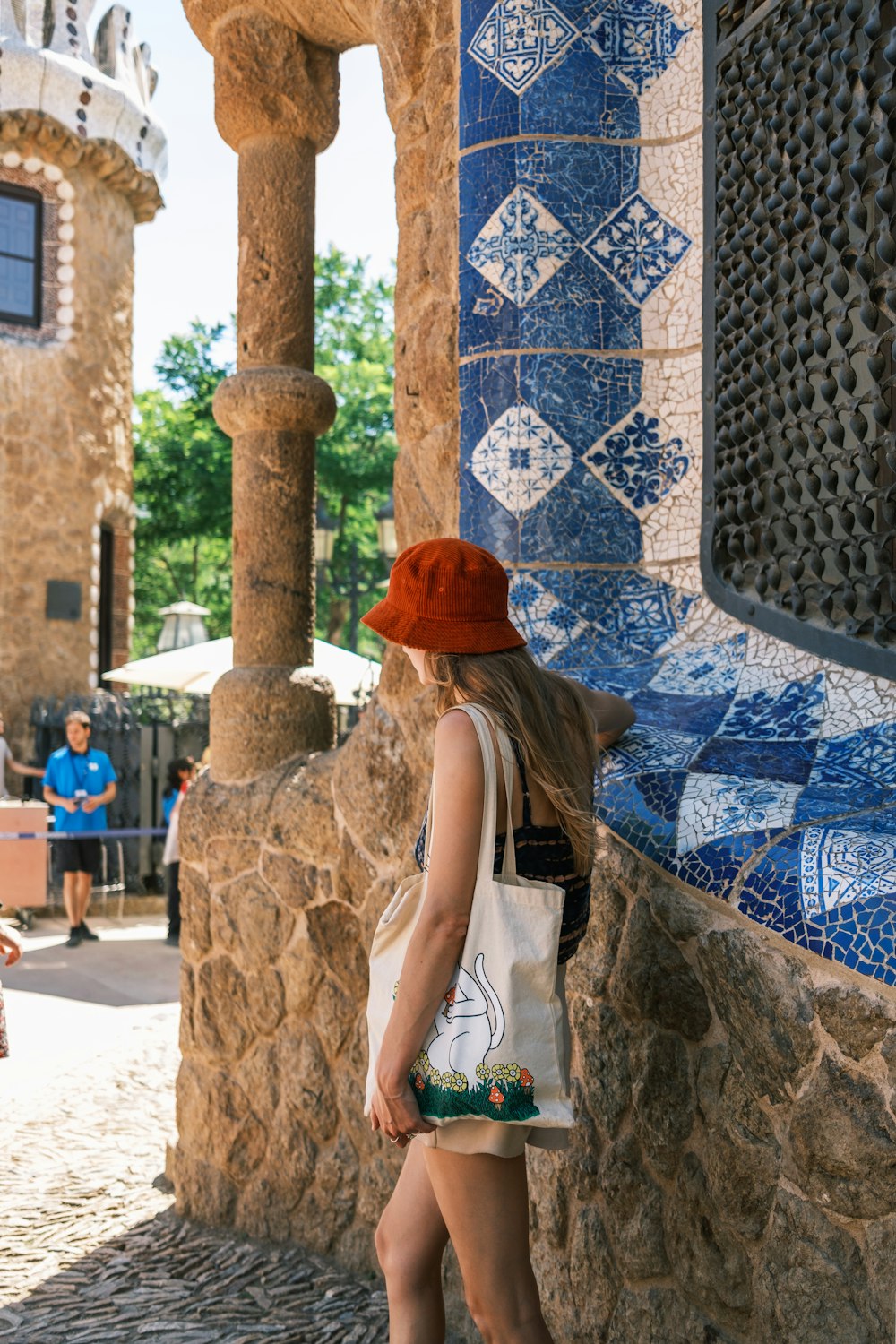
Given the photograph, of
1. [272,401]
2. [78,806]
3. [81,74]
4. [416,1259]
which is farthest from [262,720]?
[81,74]

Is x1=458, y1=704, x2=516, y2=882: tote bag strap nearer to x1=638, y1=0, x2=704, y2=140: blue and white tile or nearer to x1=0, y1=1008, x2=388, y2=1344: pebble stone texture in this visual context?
x1=0, y1=1008, x2=388, y2=1344: pebble stone texture

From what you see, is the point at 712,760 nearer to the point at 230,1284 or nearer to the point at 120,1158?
the point at 230,1284

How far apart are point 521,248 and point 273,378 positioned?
110 cm

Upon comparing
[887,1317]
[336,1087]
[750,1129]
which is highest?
[750,1129]

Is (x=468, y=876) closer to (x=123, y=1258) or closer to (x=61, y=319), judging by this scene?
(x=123, y=1258)

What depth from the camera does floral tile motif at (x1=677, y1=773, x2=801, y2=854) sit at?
2.16m

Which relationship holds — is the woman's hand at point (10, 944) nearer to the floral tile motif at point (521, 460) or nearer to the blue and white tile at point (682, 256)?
the floral tile motif at point (521, 460)

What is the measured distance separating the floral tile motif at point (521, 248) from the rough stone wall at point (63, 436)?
30.9ft

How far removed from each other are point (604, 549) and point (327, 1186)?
1.87 meters

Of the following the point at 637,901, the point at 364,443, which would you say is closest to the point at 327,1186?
the point at 637,901

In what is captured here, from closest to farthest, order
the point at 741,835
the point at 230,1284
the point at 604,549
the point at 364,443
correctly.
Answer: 1. the point at 741,835
2. the point at 604,549
3. the point at 230,1284
4. the point at 364,443

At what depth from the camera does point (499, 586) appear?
1993 mm

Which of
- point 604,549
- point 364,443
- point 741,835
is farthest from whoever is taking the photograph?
point 364,443

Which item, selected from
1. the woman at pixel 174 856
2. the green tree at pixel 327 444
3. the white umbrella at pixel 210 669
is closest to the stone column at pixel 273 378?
the woman at pixel 174 856
